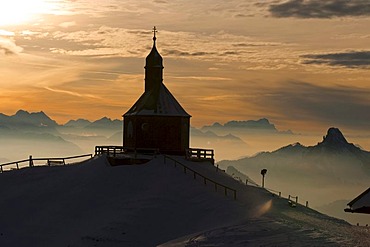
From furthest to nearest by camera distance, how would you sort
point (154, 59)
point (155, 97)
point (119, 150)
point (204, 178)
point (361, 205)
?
point (154, 59) < point (155, 97) < point (119, 150) < point (204, 178) < point (361, 205)

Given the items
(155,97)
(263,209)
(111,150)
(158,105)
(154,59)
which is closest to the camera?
(263,209)

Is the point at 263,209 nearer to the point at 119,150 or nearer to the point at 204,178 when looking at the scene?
the point at 204,178

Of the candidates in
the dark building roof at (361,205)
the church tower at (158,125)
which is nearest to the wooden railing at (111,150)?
the church tower at (158,125)

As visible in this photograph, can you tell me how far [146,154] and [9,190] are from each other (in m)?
12.4

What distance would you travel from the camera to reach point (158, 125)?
195 ft

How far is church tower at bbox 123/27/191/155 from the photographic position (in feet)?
194

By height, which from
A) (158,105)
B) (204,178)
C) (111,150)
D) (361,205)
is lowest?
(204,178)

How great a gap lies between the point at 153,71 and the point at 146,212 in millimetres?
22321

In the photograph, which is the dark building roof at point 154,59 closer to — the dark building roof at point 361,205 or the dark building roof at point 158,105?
the dark building roof at point 158,105

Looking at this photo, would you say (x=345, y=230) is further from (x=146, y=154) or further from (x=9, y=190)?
(x=9, y=190)

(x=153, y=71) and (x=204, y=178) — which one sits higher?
(x=153, y=71)

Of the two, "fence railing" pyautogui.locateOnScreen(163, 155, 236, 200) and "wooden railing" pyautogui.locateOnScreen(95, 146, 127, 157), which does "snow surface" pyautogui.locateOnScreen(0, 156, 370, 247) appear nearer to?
"fence railing" pyautogui.locateOnScreen(163, 155, 236, 200)

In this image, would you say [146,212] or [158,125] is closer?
[146,212]

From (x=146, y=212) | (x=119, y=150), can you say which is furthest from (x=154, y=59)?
(x=146, y=212)
